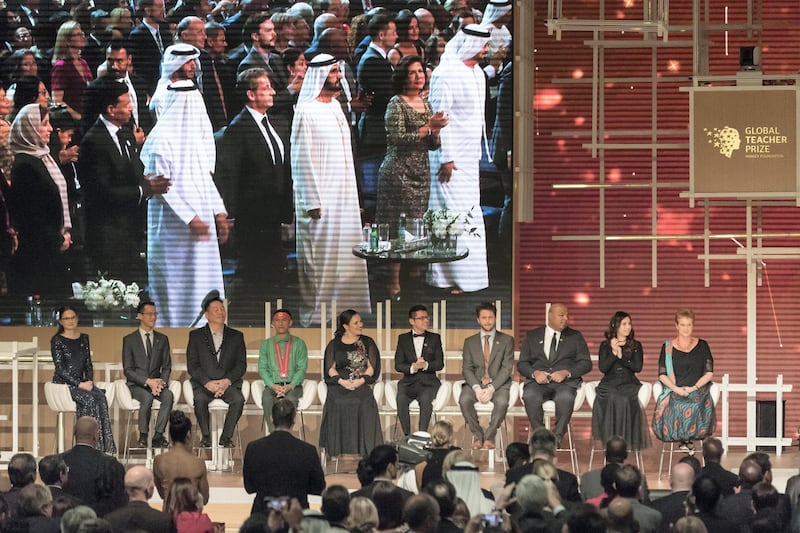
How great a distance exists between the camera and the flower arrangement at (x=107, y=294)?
11.3 m

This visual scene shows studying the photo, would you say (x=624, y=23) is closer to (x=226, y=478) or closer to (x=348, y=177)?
(x=348, y=177)

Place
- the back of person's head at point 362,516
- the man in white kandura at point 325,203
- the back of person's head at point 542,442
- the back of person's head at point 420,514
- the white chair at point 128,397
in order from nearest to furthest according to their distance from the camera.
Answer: the back of person's head at point 420,514
the back of person's head at point 362,516
the back of person's head at point 542,442
the white chair at point 128,397
the man in white kandura at point 325,203

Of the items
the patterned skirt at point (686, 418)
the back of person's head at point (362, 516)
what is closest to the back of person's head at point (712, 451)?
the back of person's head at point (362, 516)

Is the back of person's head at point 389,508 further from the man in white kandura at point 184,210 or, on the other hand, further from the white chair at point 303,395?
the man in white kandura at point 184,210

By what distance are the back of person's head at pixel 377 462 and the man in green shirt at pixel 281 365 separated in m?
3.94

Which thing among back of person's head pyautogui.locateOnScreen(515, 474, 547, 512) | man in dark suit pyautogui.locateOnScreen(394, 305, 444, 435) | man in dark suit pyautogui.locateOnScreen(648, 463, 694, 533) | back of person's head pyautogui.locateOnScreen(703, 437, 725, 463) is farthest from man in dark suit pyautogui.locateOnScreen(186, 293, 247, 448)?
back of person's head pyautogui.locateOnScreen(515, 474, 547, 512)

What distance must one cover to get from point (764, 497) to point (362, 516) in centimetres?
170

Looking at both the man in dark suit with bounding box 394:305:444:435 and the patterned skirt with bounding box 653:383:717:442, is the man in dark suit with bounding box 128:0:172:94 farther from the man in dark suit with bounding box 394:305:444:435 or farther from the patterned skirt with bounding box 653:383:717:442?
the patterned skirt with bounding box 653:383:717:442

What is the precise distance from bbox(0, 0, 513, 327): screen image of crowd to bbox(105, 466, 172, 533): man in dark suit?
18.1 feet

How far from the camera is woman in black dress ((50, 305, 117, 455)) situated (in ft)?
32.8

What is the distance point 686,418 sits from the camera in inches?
377

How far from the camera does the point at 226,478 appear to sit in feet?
32.1

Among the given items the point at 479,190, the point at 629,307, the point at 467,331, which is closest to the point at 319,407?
the point at 467,331

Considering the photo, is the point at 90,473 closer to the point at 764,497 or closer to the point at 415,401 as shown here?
the point at 764,497
